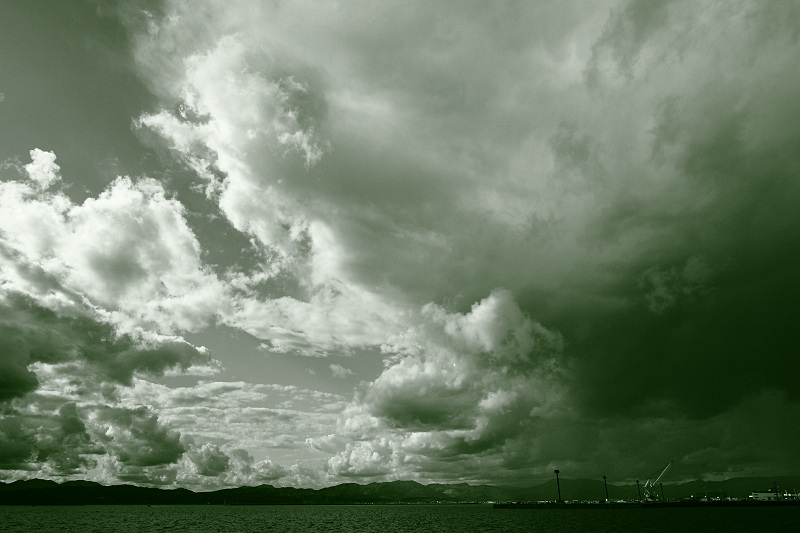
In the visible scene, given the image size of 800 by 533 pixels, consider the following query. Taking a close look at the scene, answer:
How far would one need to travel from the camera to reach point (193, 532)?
593 feet

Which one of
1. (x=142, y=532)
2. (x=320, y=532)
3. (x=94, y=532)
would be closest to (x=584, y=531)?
(x=320, y=532)

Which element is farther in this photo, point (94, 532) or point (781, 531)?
point (94, 532)

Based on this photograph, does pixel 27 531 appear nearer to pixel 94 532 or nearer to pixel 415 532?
pixel 94 532

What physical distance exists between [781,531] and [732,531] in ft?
46.5

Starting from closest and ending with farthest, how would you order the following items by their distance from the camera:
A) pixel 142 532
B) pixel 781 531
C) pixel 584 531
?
pixel 781 531 < pixel 584 531 < pixel 142 532

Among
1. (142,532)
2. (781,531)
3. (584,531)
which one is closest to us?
(781,531)

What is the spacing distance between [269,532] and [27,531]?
3579 inches

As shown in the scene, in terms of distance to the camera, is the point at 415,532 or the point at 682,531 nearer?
the point at 682,531

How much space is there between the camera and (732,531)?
540 ft

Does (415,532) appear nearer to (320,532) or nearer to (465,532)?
(465,532)

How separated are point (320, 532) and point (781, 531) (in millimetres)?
158445

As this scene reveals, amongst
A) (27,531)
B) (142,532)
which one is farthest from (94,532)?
(27,531)

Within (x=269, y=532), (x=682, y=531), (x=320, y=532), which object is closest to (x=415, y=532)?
(x=320, y=532)

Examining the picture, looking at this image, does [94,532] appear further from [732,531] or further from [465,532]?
[732,531]
